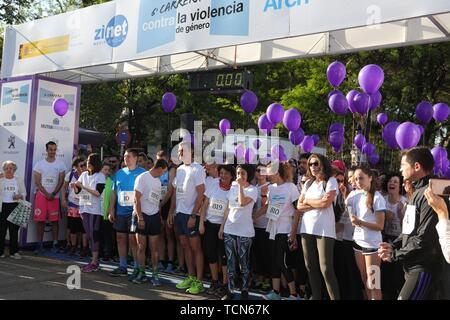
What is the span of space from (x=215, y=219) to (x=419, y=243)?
10.0 feet

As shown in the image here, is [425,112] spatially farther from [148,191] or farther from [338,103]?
[148,191]

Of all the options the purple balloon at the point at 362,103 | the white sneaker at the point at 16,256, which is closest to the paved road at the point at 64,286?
the white sneaker at the point at 16,256

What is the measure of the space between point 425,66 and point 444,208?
50.6 feet

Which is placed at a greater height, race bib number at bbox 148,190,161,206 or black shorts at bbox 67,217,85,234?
race bib number at bbox 148,190,161,206

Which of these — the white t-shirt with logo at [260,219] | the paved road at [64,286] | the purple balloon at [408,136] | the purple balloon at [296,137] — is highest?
the purple balloon at [296,137]

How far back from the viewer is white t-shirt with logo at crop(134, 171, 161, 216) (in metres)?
6.30

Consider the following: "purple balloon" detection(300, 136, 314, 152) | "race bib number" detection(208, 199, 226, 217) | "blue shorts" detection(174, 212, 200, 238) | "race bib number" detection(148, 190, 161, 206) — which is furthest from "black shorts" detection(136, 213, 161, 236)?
"purple balloon" detection(300, 136, 314, 152)

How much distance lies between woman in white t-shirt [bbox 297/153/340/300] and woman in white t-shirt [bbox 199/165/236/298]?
113 cm

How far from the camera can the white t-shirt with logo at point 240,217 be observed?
5645 millimetres

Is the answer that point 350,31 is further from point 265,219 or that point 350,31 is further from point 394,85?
point 394,85

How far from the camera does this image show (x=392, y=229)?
211 inches

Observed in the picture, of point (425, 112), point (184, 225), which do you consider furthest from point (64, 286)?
point (425, 112)

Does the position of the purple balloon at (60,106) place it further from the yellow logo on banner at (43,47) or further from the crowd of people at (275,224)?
the crowd of people at (275,224)

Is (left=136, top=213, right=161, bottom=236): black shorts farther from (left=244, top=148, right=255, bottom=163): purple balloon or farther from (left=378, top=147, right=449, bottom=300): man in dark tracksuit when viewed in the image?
(left=378, top=147, right=449, bottom=300): man in dark tracksuit
